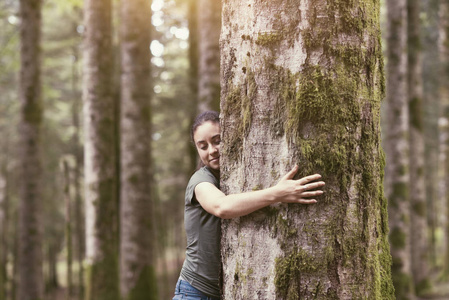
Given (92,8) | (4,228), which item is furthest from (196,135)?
(4,228)

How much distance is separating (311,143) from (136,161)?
7.77 m

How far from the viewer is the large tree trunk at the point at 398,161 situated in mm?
10531

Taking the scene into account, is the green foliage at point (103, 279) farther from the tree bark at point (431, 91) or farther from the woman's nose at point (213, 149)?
the tree bark at point (431, 91)

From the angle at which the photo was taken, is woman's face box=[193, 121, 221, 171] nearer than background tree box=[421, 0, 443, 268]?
Yes

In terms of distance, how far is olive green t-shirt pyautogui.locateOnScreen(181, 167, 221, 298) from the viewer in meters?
2.96

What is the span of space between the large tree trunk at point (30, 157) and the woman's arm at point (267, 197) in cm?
952

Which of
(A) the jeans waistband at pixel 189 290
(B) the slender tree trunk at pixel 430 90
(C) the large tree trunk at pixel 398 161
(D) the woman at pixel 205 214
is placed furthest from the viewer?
(B) the slender tree trunk at pixel 430 90

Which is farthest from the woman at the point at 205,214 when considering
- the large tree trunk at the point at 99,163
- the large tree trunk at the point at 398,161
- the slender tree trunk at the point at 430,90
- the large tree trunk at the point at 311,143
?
the slender tree trunk at the point at 430,90

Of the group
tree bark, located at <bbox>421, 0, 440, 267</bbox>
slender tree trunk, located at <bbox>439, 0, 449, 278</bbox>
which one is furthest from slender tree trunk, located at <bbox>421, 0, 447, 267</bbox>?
slender tree trunk, located at <bbox>439, 0, 449, 278</bbox>

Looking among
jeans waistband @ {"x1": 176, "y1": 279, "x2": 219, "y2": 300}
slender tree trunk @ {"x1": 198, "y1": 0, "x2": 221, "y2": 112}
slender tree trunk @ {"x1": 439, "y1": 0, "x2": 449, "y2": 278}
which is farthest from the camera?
slender tree trunk @ {"x1": 439, "y1": 0, "x2": 449, "y2": 278}

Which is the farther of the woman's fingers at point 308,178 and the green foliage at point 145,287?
the green foliage at point 145,287

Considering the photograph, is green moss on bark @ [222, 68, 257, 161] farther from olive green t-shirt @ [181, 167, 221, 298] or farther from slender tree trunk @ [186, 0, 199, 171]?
slender tree trunk @ [186, 0, 199, 171]

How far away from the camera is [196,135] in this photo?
319 centimetres

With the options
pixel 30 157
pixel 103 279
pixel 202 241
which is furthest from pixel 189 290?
pixel 30 157
